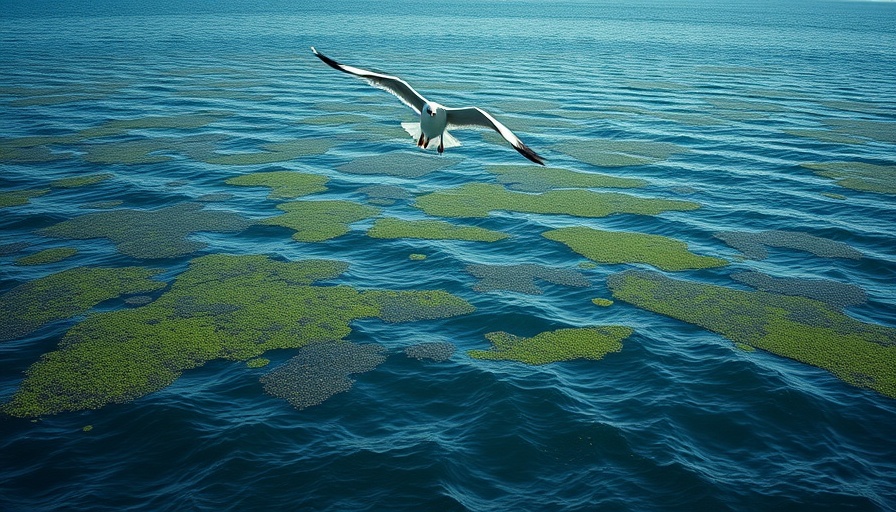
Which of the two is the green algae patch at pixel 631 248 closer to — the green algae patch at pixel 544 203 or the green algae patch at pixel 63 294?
the green algae patch at pixel 544 203

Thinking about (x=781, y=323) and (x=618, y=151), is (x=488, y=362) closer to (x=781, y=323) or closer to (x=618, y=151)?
(x=781, y=323)

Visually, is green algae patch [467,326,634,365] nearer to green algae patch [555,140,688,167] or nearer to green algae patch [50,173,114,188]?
green algae patch [555,140,688,167]

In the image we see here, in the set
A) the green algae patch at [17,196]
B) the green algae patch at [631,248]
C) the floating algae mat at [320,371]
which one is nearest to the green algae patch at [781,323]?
the green algae patch at [631,248]

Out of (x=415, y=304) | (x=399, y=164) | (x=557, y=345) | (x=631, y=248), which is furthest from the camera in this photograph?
(x=399, y=164)

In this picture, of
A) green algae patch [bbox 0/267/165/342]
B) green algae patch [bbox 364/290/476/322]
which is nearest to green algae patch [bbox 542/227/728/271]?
green algae patch [bbox 364/290/476/322]

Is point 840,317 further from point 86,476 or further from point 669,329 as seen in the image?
point 86,476

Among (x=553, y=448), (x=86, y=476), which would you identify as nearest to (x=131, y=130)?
(x=86, y=476)

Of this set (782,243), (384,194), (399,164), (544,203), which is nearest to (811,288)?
(782,243)
